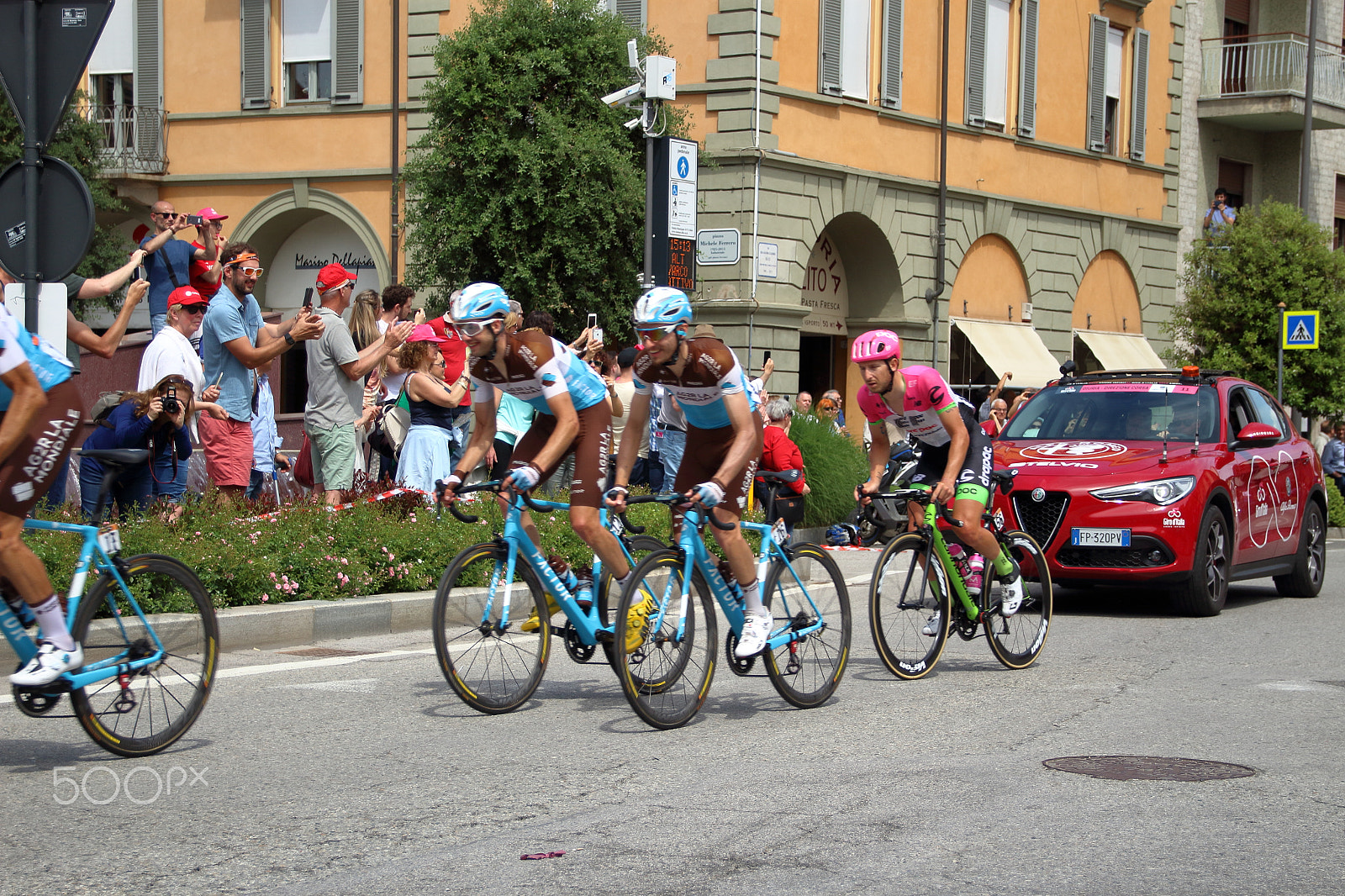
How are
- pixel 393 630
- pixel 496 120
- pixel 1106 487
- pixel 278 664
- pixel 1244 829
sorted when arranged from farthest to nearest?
1. pixel 496 120
2. pixel 1106 487
3. pixel 393 630
4. pixel 278 664
5. pixel 1244 829

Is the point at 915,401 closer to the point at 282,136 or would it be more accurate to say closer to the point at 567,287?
the point at 567,287

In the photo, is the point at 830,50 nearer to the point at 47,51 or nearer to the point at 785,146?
the point at 785,146

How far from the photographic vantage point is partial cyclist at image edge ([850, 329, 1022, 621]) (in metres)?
8.61

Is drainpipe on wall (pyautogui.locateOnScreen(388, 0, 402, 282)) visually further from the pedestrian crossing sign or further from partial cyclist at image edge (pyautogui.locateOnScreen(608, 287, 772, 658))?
partial cyclist at image edge (pyautogui.locateOnScreen(608, 287, 772, 658))

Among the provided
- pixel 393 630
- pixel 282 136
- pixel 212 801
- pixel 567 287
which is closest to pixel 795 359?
pixel 567 287

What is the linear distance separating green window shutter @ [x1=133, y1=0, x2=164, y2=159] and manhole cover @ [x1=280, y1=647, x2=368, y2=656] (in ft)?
71.7

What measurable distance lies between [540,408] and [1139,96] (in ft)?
95.3

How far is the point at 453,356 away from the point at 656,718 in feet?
22.7

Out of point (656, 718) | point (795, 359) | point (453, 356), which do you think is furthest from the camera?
point (795, 359)

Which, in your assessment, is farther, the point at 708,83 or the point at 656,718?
the point at 708,83

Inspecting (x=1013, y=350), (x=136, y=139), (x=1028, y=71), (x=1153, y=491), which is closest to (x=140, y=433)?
(x=1153, y=491)

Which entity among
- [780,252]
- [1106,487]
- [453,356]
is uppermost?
[780,252]

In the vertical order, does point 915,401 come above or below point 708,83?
below

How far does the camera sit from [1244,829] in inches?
218
